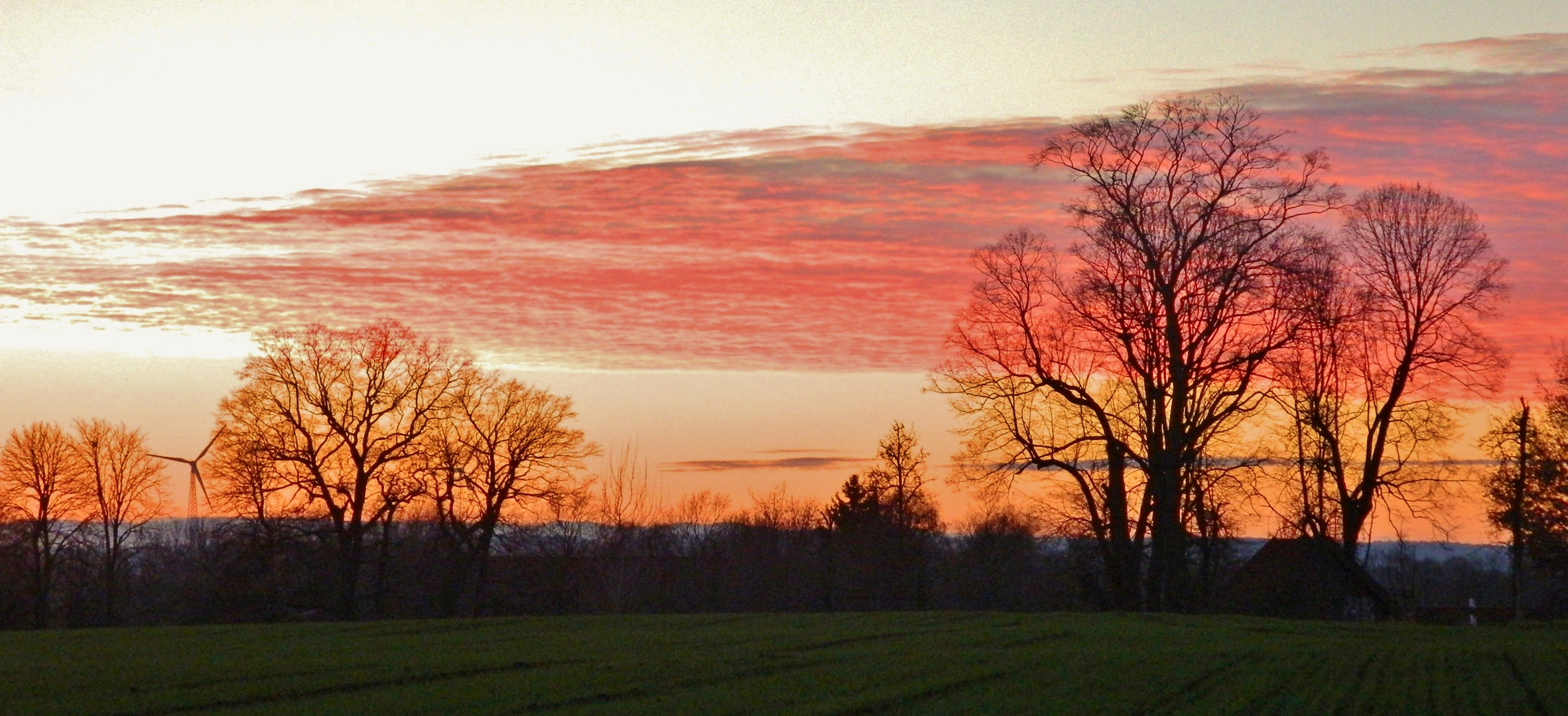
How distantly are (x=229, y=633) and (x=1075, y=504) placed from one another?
21.7 meters

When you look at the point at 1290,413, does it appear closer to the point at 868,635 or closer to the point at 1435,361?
the point at 1435,361

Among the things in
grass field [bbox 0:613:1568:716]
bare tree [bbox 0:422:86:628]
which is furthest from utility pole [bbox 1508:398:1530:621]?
bare tree [bbox 0:422:86:628]

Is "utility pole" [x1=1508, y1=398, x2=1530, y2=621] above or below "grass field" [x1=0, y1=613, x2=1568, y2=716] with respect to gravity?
above

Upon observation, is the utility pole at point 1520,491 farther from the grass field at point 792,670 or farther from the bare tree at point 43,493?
the bare tree at point 43,493

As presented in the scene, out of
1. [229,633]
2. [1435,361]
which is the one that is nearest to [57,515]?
[229,633]

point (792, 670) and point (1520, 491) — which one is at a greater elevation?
point (1520, 491)

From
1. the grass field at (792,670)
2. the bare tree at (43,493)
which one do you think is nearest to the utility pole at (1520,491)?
the grass field at (792,670)

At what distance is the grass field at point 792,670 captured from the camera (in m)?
18.6

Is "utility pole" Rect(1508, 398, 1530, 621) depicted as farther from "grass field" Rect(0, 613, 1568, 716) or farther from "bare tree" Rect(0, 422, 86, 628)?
"bare tree" Rect(0, 422, 86, 628)

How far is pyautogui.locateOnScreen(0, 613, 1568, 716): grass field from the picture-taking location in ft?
61.2

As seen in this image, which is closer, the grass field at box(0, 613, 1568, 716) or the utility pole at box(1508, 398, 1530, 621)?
the grass field at box(0, 613, 1568, 716)

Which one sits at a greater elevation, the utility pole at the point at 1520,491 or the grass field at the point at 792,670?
the utility pole at the point at 1520,491

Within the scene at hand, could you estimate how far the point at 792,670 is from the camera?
2342cm

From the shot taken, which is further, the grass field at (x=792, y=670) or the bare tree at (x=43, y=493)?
the bare tree at (x=43, y=493)
